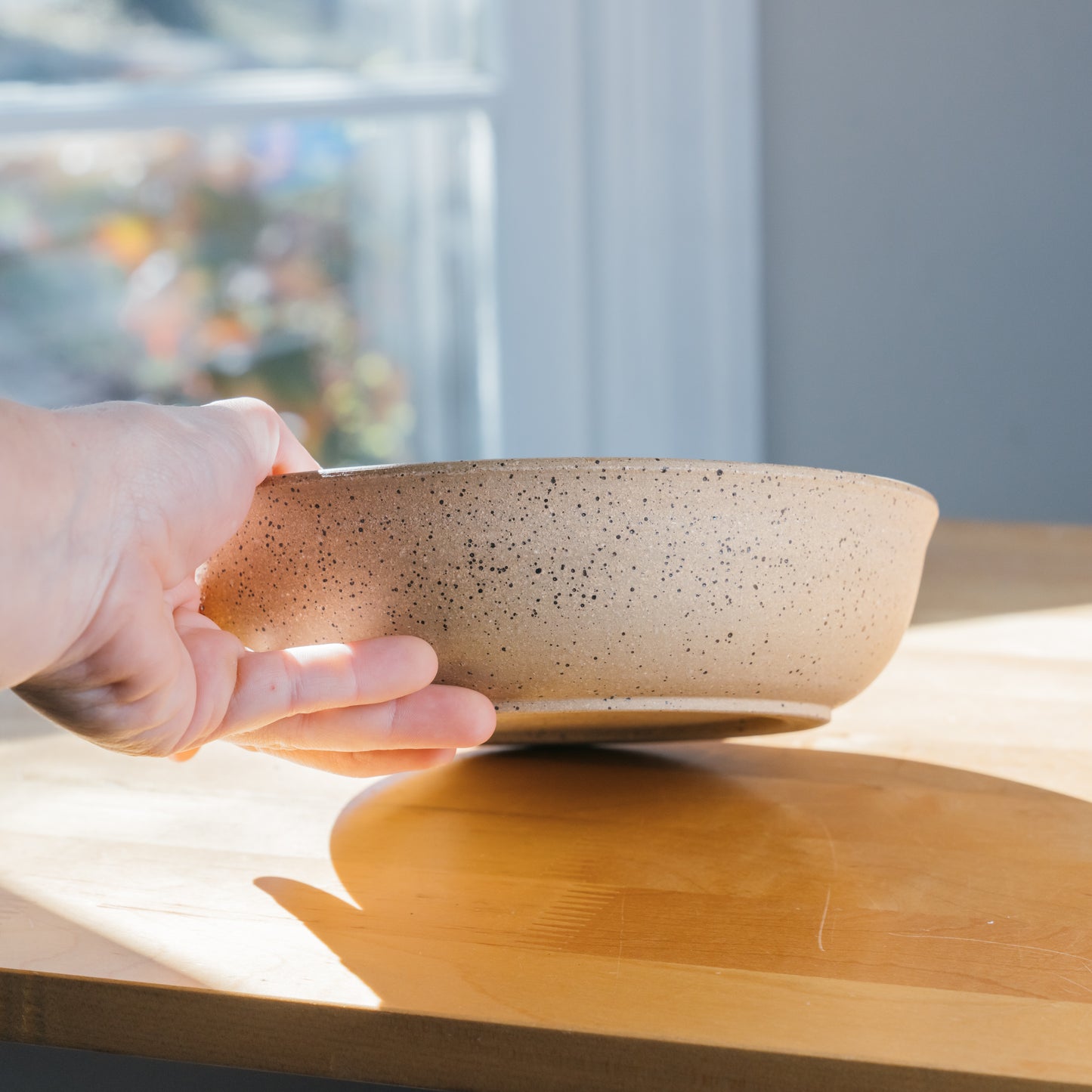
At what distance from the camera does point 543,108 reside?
1.94m

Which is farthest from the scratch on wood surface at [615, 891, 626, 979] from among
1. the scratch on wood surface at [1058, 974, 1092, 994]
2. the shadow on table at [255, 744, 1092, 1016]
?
the scratch on wood surface at [1058, 974, 1092, 994]

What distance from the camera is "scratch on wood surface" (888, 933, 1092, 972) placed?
0.33 m

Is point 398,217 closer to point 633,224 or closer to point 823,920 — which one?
point 633,224

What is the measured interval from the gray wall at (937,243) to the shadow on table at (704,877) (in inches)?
56.0

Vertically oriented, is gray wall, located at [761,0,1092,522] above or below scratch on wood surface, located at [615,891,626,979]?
above

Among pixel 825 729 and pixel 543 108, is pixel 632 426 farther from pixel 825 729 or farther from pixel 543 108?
pixel 825 729

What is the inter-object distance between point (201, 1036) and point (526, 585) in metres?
0.17

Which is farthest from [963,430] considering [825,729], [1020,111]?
[825,729]

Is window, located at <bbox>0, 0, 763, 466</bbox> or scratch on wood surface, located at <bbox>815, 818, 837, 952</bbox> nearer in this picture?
scratch on wood surface, located at <bbox>815, 818, 837, 952</bbox>

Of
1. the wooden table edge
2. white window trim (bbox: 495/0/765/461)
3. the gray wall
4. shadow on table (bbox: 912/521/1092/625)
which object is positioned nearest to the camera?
the wooden table edge

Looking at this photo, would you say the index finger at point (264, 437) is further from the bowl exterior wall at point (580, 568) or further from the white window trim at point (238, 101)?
the white window trim at point (238, 101)

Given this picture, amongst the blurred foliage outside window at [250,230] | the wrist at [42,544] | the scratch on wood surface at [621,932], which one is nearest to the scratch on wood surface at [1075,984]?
the scratch on wood surface at [621,932]

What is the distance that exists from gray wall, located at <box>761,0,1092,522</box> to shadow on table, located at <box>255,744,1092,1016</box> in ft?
4.67

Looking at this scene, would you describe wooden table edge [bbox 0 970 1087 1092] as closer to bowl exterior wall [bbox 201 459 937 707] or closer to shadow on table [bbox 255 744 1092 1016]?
shadow on table [bbox 255 744 1092 1016]
